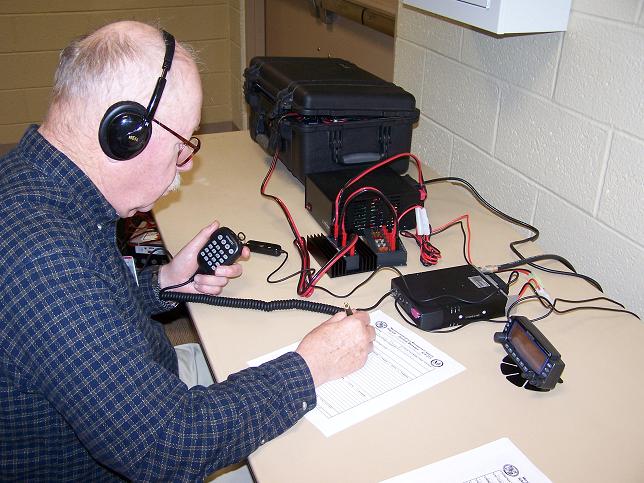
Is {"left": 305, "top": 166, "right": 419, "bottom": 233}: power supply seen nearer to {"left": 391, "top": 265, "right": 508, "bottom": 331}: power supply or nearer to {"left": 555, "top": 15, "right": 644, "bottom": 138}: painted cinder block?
{"left": 391, "top": 265, "right": 508, "bottom": 331}: power supply

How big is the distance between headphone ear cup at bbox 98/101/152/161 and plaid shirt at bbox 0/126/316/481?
8 cm

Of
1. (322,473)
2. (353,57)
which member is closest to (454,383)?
(322,473)

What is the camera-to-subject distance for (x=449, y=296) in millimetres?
1181

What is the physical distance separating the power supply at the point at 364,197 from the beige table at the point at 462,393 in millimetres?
66

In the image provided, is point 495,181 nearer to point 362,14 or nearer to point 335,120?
point 335,120

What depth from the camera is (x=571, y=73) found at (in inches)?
53.7

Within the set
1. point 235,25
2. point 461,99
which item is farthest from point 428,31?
point 235,25

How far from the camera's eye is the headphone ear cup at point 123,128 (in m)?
0.89

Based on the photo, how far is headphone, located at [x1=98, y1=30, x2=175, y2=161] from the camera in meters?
0.89

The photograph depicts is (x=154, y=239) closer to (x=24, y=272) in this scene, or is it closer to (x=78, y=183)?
(x=78, y=183)

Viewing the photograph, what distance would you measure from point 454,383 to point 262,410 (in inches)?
13.1

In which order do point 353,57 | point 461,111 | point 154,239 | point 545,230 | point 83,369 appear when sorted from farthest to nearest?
point 353,57, point 154,239, point 461,111, point 545,230, point 83,369

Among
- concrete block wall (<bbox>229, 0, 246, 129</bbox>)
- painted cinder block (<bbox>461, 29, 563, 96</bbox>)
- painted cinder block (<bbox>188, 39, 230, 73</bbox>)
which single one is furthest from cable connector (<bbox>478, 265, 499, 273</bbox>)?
painted cinder block (<bbox>188, 39, 230, 73</bbox>)

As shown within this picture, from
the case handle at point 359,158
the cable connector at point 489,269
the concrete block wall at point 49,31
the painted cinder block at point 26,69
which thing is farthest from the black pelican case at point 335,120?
the painted cinder block at point 26,69
